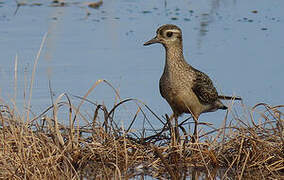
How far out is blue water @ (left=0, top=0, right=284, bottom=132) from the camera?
28.8 ft

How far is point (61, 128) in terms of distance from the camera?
6.68 m

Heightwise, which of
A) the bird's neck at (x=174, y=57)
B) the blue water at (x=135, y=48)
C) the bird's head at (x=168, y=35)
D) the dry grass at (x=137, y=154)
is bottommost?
the blue water at (x=135, y=48)

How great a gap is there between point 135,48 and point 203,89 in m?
3.25

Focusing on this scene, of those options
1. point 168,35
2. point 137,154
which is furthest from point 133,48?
point 137,154

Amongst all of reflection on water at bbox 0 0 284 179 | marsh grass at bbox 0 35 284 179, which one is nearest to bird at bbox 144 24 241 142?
reflection on water at bbox 0 0 284 179

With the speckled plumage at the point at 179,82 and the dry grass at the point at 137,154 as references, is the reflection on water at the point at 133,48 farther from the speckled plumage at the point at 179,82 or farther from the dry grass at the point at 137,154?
the speckled plumage at the point at 179,82

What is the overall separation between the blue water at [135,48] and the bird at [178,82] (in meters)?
0.49

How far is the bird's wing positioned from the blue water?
383 mm

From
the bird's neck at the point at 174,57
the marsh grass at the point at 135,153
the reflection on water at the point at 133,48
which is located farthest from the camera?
the reflection on water at the point at 133,48

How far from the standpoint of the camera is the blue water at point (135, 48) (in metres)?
8.78

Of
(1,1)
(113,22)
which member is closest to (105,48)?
(113,22)

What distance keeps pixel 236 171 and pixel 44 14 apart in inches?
291

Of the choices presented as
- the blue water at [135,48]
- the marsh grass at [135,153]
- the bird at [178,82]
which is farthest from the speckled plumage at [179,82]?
the marsh grass at [135,153]

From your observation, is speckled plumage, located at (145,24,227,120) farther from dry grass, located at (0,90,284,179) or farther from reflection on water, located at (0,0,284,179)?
dry grass, located at (0,90,284,179)
